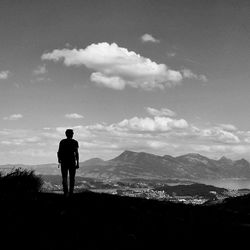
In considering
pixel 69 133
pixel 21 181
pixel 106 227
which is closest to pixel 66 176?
pixel 69 133

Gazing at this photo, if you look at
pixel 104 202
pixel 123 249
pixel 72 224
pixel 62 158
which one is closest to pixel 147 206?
pixel 104 202

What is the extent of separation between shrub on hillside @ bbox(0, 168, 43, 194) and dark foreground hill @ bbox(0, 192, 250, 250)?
3917 mm

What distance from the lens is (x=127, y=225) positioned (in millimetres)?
11734

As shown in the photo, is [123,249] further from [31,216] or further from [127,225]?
[31,216]

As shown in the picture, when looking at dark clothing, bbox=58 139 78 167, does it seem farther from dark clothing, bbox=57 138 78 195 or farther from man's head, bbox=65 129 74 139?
man's head, bbox=65 129 74 139

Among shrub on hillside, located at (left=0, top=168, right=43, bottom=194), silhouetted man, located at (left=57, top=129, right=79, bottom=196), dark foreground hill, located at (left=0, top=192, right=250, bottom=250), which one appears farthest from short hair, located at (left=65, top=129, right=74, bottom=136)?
shrub on hillside, located at (left=0, top=168, right=43, bottom=194)

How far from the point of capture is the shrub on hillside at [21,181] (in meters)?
18.0

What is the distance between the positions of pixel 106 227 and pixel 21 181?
36.8ft

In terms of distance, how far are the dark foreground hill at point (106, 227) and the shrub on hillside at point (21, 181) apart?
3917 mm

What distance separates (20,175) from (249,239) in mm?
14623

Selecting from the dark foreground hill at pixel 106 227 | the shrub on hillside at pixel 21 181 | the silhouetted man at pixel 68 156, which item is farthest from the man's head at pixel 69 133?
the shrub on hillside at pixel 21 181

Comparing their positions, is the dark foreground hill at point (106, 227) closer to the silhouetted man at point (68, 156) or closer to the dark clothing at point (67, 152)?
the silhouetted man at point (68, 156)

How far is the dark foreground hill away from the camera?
30.3 feet

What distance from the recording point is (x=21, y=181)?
68.9 feet
